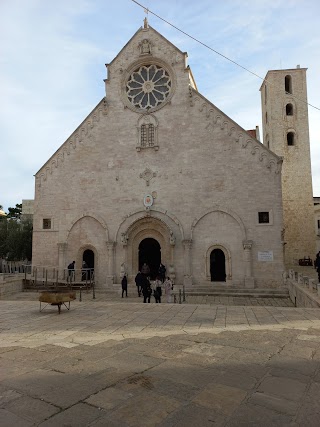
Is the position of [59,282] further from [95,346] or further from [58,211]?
[95,346]

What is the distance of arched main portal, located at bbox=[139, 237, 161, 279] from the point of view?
24266mm

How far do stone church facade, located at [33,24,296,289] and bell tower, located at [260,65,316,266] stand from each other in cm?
1314

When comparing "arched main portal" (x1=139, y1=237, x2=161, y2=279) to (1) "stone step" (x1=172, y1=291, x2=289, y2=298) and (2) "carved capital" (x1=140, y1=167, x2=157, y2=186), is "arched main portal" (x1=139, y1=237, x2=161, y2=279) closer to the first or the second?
(1) "stone step" (x1=172, y1=291, x2=289, y2=298)

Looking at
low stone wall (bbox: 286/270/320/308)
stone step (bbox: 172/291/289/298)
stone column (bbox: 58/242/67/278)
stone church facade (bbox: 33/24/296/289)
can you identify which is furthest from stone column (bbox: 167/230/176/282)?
stone column (bbox: 58/242/67/278)

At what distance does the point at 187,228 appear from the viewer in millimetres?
22766

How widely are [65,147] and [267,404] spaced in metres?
24.5

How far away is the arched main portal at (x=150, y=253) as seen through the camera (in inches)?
955

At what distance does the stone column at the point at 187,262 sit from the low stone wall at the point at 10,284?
11.4 meters

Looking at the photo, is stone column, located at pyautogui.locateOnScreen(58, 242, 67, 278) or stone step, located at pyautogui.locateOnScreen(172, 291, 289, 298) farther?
stone column, located at pyautogui.locateOnScreen(58, 242, 67, 278)

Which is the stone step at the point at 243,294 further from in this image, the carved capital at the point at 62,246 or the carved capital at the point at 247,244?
the carved capital at the point at 62,246

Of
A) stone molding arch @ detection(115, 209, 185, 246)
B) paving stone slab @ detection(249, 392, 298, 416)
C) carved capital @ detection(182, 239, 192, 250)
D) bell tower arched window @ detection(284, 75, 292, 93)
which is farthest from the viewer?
bell tower arched window @ detection(284, 75, 292, 93)

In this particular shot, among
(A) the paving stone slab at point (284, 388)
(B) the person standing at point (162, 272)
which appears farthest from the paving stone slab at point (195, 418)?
(B) the person standing at point (162, 272)

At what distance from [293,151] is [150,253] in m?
19.9

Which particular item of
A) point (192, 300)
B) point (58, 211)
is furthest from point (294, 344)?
point (58, 211)
